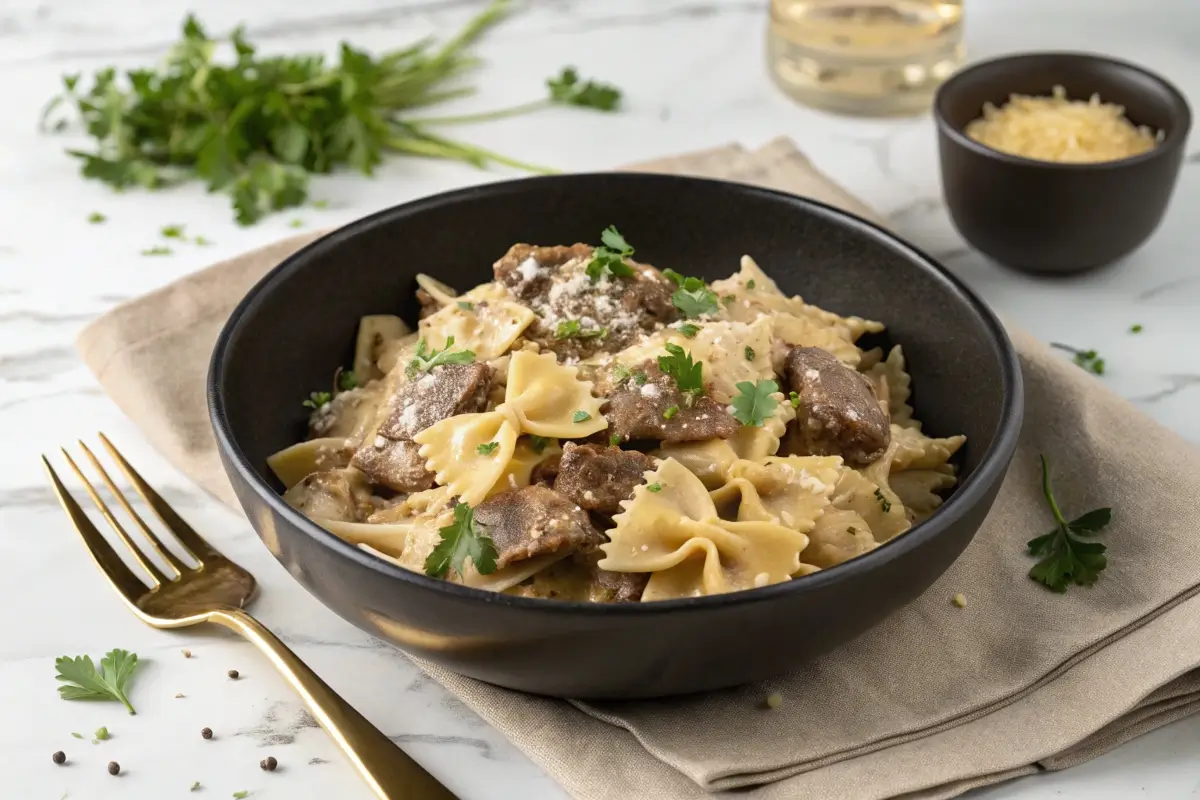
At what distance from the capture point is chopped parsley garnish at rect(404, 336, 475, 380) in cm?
460

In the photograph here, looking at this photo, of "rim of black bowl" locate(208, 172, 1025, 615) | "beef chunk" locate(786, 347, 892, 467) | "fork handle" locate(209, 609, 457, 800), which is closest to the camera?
"rim of black bowl" locate(208, 172, 1025, 615)

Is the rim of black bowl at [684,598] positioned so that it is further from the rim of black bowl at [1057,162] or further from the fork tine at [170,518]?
the rim of black bowl at [1057,162]

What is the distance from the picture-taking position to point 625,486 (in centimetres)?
411

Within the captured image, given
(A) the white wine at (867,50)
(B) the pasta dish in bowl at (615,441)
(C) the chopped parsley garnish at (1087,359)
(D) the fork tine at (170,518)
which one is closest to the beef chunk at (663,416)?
(B) the pasta dish in bowl at (615,441)

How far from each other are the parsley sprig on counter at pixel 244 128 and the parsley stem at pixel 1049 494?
10.8 ft

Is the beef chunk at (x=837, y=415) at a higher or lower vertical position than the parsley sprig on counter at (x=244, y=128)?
lower

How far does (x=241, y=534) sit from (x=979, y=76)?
14.0 ft

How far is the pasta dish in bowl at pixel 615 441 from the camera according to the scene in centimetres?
397

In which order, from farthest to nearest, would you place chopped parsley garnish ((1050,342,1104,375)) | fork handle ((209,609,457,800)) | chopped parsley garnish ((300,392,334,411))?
chopped parsley garnish ((1050,342,1104,375)), chopped parsley garnish ((300,392,334,411)), fork handle ((209,609,457,800))

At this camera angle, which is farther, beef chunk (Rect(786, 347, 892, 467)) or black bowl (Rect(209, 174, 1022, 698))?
beef chunk (Rect(786, 347, 892, 467))

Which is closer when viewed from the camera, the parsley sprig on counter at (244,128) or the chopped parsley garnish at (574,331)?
the chopped parsley garnish at (574,331)

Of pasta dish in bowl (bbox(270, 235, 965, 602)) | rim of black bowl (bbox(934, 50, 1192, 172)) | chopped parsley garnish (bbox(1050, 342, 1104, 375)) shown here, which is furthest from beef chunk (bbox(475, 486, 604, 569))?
rim of black bowl (bbox(934, 50, 1192, 172))

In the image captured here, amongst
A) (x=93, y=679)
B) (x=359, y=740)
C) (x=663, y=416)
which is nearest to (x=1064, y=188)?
(x=663, y=416)

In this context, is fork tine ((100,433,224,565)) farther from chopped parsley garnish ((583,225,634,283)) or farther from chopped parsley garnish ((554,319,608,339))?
chopped parsley garnish ((583,225,634,283))
